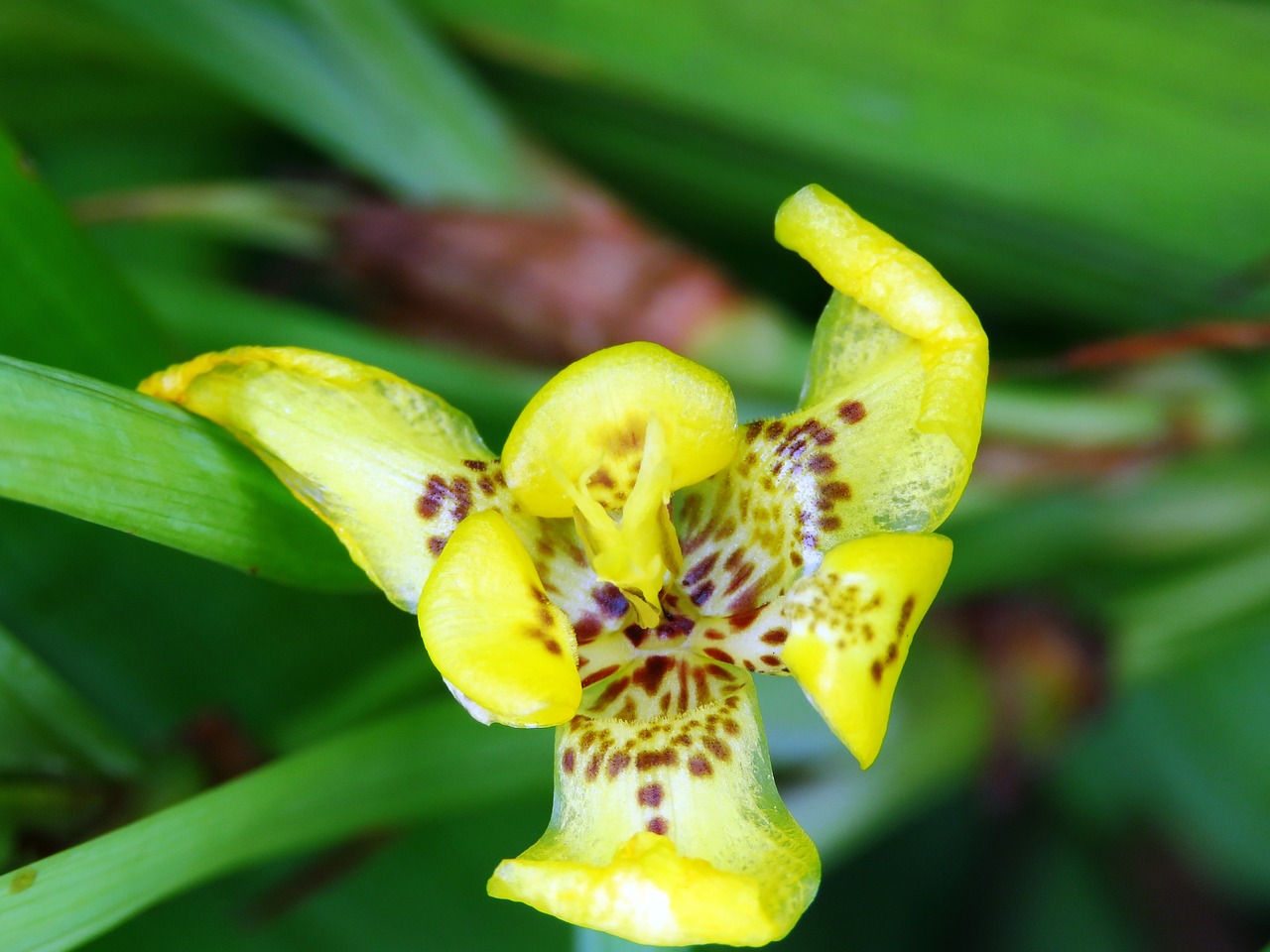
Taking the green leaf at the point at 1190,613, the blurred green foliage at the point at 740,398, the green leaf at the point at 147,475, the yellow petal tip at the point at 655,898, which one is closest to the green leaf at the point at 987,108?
the blurred green foliage at the point at 740,398

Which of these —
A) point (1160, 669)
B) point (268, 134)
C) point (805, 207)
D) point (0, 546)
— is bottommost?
point (1160, 669)

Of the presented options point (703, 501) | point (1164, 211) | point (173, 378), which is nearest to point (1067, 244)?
point (1164, 211)

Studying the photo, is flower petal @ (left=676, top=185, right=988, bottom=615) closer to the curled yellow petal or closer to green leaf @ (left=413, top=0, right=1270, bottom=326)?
the curled yellow petal

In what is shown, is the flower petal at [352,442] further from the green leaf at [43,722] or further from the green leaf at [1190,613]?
the green leaf at [1190,613]

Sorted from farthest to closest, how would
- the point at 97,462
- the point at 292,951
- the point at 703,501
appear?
the point at 292,951
the point at 703,501
the point at 97,462

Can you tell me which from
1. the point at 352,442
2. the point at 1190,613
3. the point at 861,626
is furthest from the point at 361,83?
the point at 1190,613

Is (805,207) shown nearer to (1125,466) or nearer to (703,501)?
(703,501)

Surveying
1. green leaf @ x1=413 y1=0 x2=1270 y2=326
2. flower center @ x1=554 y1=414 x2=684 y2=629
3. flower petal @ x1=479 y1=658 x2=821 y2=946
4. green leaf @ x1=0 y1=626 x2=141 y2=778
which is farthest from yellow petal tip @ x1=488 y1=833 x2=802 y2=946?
green leaf @ x1=413 y1=0 x2=1270 y2=326
